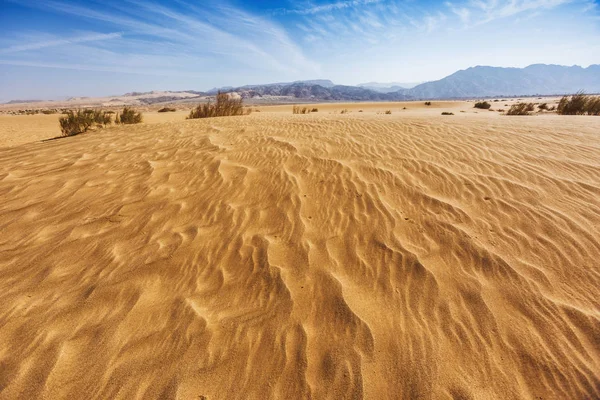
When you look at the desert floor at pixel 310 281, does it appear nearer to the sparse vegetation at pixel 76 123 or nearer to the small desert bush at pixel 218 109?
the sparse vegetation at pixel 76 123

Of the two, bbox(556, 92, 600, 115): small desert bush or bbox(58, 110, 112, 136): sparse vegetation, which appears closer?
bbox(58, 110, 112, 136): sparse vegetation

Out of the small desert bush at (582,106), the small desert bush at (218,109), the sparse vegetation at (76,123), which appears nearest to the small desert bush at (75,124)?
the sparse vegetation at (76,123)

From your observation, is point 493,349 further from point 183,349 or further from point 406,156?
point 406,156

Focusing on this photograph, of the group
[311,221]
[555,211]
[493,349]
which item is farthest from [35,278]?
[555,211]

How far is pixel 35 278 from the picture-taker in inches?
97.8

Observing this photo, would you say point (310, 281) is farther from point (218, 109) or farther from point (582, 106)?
point (582, 106)

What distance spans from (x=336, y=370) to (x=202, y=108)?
1466 centimetres

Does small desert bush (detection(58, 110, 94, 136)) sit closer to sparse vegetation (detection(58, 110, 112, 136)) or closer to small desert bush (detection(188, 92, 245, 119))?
sparse vegetation (detection(58, 110, 112, 136))

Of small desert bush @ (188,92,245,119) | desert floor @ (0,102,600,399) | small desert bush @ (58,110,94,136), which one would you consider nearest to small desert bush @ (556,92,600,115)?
desert floor @ (0,102,600,399)

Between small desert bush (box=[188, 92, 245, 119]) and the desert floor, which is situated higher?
small desert bush (box=[188, 92, 245, 119])

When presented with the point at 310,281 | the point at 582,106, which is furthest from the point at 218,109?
the point at 582,106

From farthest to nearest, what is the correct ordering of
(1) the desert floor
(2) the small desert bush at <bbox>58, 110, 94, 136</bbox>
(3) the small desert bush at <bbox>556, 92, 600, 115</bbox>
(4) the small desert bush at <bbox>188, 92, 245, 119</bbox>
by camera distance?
1. (4) the small desert bush at <bbox>188, 92, 245, 119</bbox>
2. (3) the small desert bush at <bbox>556, 92, 600, 115</bbox>
3. (2) the small desert bush at <bbox>58, 110, 94, 136</bbox>
4. (1) the desert floor

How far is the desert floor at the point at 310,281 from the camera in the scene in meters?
1.67

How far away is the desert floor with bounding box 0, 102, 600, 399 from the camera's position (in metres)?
1.67
